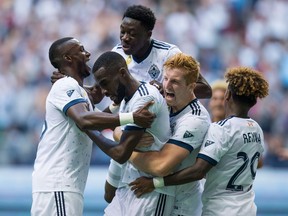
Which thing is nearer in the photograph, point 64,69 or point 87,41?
point 64,69

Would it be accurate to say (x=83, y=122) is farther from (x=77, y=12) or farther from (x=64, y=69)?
(x=77, y=12)

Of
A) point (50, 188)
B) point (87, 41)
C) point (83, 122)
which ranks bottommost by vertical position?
point (50, 188)

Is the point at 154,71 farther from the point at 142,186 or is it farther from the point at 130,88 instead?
A: the point at 142,186

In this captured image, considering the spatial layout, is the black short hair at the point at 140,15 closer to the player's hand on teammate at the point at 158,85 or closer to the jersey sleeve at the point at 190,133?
the player's hand on teammate at the point at 158,85

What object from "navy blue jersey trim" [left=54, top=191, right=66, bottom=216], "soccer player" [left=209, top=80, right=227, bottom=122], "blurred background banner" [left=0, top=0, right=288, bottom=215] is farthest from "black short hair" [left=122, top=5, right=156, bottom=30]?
"blurred background banner" [left=0, top=0, right=288, bottom=215]

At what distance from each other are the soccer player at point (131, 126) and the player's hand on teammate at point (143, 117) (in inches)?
2.9

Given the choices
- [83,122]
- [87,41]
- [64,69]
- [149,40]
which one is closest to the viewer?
[83,122]

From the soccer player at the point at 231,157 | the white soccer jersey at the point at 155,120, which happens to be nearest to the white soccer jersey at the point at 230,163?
the soccer player at the point at 231,157

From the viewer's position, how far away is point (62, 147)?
272 inches

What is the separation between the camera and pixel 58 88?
6.94m

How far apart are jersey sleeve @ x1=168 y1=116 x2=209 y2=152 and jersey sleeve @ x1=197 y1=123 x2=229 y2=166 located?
86 millimetres

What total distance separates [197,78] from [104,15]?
8.16 m

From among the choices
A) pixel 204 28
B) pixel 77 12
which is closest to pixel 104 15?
pixel 77 12

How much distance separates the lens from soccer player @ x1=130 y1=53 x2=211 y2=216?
680 centimetres
